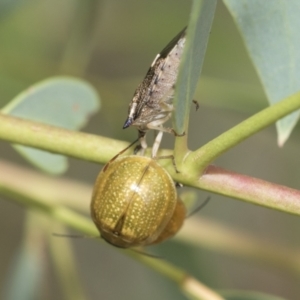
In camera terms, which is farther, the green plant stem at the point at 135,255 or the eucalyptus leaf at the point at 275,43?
the green plant stem at the point at 135,255

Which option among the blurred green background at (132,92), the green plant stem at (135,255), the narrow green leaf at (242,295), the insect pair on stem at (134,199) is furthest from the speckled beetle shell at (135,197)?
the blurred green background at (132,92)

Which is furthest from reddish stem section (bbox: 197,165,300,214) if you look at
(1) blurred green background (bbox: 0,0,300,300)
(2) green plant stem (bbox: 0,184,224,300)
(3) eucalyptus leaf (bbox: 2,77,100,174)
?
(1) blurred green background (bbox: 0,0,300,300)

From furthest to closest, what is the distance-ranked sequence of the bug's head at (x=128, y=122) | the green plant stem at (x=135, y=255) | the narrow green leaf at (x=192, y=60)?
1. the green plant stem at (x=135, y=255)
2. the bug's head at (x=128, y=122)
3. the narrow green leaf at (x=192, y=60)

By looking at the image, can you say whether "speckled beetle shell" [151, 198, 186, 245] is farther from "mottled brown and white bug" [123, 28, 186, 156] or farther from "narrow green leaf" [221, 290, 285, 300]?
"narrow green leaf" [221, 290, 285, 300]

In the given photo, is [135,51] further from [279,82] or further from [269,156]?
[279,82]

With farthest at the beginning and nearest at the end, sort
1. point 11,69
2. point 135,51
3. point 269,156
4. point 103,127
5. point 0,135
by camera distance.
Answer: point 269,156 < point 103,127 < point 135,51 < point 11,69 < point 0,135

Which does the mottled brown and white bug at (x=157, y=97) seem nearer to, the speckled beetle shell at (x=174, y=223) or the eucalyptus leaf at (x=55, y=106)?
the speckled beetle shell at (x=174, y=223)

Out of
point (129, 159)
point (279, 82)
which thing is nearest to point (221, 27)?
point (279, 82)
